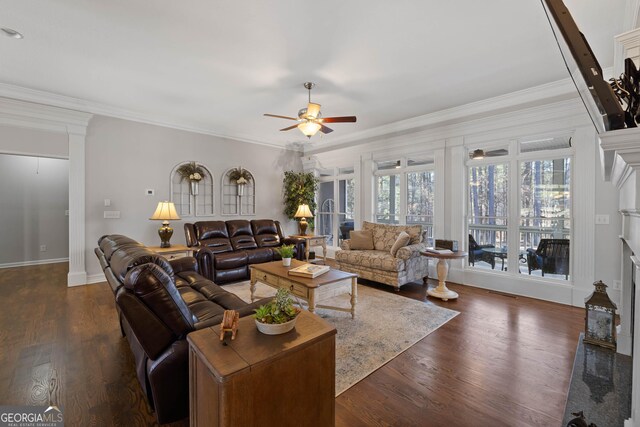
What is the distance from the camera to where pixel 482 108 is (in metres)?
4.12

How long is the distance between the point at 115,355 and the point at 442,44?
4.19m

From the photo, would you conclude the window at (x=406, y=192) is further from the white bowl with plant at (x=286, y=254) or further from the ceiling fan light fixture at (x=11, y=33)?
the ceiling fan light fixture at (x=11, y=33)

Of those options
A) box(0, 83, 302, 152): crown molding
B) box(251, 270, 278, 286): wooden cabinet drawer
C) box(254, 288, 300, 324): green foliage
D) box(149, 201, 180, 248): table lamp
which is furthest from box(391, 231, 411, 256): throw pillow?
box(0, 83, 302, 152): crown molding

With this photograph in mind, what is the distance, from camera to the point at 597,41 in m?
2.61

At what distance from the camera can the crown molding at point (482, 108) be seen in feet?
11.4

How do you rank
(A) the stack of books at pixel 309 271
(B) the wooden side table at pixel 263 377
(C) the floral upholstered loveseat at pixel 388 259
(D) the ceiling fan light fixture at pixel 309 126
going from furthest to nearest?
(C) the floral upholstered loveseat at pixel 388 259 → (D) the ceiling fan light fixture at pixel 309 126 → (A) the stack of books at pixel 309 271 → (B) the wooden side table at pixel 263 377

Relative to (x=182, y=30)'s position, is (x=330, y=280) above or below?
below

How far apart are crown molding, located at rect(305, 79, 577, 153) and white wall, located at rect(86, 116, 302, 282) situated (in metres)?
3.04

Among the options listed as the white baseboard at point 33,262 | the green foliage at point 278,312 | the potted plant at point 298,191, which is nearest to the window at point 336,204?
the potted plant at point 298,191

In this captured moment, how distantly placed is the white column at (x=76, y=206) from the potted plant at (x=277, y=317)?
4.68 m

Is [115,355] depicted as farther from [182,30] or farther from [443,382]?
[182,30]

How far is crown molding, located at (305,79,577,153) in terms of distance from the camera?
3468 mm

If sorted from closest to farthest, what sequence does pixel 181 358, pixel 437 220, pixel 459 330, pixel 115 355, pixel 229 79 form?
pixel 181 358, pixel 115 355, pixel 459 330, pixel 229 79, pixel 437 220

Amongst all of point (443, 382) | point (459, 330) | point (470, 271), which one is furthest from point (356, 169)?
point (443, 382)
